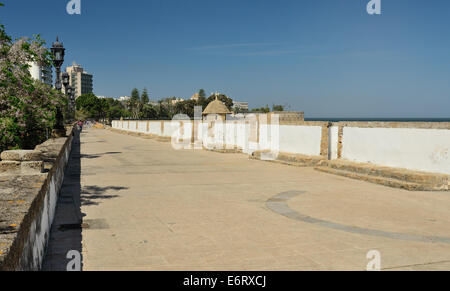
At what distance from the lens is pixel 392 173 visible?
37.0 feet

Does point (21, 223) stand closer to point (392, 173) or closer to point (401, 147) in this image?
point (392, 173)

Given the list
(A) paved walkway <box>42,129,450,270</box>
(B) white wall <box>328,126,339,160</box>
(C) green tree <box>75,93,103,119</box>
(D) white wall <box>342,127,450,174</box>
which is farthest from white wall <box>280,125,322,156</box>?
(C) green tree <box>75,93,103,119</box>

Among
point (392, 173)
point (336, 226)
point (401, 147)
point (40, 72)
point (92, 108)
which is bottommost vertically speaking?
point (336, 226)

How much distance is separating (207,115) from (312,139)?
67.6ft

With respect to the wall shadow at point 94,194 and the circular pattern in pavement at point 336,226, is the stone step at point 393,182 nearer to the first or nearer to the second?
the circular pattern in pavement at point 336,226

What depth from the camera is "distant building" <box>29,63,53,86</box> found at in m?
12.6

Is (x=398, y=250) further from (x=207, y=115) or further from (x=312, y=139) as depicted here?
(x=207, y=115)

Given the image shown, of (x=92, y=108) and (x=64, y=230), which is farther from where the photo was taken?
(x=92, y=108)

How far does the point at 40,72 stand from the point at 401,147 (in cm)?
14431

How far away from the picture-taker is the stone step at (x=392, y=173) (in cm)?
1040

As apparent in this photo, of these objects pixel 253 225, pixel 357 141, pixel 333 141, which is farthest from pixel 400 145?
pixel 253 225

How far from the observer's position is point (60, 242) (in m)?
5.48

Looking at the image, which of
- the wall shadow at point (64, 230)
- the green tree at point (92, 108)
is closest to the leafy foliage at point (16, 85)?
the wall shadow at point (64, 230)
